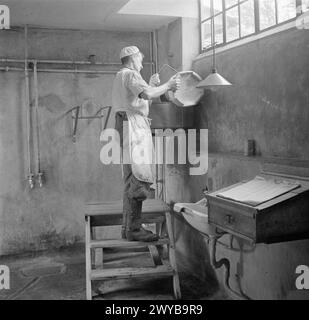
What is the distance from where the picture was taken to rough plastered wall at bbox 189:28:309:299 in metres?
3.00

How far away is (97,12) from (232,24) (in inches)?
64.5

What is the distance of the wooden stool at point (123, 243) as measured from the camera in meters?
3.84

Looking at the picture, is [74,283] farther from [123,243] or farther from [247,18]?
[247,18]

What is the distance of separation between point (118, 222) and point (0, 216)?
1930 millimetres

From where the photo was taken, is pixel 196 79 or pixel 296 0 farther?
pixel 196 79

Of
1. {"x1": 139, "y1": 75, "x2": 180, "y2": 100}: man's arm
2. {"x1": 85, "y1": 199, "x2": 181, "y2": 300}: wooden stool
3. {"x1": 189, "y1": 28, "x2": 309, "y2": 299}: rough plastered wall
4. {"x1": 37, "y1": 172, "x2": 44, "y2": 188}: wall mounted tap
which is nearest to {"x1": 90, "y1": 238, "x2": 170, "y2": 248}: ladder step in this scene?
{"x1": 85, "y1": 199, "x2": 181, "y2": 300}: wooden stool

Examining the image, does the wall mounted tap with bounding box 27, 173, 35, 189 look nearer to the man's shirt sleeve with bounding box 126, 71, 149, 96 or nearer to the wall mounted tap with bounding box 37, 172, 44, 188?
the wall mounted tap with bounding box 37, 172, 44, 188

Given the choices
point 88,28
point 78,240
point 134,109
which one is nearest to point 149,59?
point 88,28

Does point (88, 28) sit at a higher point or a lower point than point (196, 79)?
higher

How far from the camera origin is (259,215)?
2443mm

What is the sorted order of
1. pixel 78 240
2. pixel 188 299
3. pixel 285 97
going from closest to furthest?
pixel 285 97 < pixel 188 299 < pixel 78 240

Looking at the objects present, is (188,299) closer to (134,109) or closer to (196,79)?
(134,109)

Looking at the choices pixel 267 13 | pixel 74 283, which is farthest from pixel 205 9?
pixel 74 283

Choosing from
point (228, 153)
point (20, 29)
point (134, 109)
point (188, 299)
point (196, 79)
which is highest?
point (20, 29)
